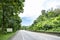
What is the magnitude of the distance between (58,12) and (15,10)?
8822 cm

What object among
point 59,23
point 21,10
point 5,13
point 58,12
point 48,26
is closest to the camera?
point 21,10

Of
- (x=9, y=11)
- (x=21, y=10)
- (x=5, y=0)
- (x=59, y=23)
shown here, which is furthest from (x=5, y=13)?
(x=59, y=23)

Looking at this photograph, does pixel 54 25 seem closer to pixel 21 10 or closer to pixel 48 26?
pixel 48 26

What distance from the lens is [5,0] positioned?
3189cm

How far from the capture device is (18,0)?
30.8 m

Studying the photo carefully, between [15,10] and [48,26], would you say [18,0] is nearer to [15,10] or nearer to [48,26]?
[15,10]

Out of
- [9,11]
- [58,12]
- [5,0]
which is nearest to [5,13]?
[9,11]

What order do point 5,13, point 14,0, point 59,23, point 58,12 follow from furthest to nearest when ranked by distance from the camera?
point 58,12 → point 59,23 → point 5,13 → point 14,0

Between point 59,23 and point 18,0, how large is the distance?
59.7 m

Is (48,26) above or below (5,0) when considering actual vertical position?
below

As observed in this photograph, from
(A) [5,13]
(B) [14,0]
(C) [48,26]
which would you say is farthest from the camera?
(C) [48,26]

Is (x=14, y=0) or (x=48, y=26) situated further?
(x=48, y=26)

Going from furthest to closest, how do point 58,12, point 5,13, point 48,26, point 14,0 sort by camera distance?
point 58,12
point 48,26
point 5,13
point 14,0

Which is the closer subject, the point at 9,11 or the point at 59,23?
the point at 9,11
